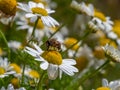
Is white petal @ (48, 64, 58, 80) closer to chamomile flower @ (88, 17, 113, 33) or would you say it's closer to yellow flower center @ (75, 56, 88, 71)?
chamomile flower @ (88, 17, 113, 33)

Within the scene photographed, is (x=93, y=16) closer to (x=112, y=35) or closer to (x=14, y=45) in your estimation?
(x=112, y=35)

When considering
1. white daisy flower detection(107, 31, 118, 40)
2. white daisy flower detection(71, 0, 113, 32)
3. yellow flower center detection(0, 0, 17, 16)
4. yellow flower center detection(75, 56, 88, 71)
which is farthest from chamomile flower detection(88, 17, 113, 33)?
yellow flower center detection(0, 0, 17, 16)

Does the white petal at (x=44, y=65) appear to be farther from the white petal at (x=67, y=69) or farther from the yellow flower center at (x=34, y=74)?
the yellow flower center at (x=34, y=74)

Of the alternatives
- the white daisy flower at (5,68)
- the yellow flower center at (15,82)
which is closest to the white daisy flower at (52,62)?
the white daisy flower at (5,68)

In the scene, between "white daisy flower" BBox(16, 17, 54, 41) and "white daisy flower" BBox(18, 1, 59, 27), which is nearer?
"white daisy flower" BBox(18, 1, 59, 27)

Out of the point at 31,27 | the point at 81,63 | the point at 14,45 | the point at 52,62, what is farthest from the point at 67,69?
the point at 81,63

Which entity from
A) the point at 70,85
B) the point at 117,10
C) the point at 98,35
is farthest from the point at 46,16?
the point at 117,10
